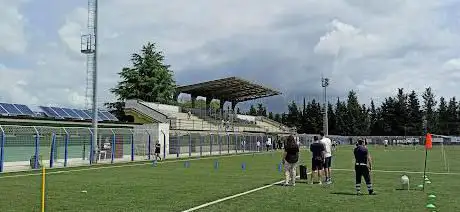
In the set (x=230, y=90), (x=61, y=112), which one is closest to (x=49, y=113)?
(x=61, y=112)

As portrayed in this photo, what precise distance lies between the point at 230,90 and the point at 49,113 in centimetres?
4613

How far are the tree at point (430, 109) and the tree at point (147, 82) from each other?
285 ft

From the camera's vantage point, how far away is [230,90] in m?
87.5

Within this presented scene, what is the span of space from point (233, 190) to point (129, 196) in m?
3.82

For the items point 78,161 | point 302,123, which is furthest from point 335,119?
point 78,161

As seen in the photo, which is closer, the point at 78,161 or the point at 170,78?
the point at 78,161

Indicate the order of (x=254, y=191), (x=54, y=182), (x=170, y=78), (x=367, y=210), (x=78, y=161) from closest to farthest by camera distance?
(x=367, y=210)
(x=254, y=191)
(x=54, y=182)
(x=78, y=161)
(x=170, y=78)

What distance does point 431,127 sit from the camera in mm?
149000

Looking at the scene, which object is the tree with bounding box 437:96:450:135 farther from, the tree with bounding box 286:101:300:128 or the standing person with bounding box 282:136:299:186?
the standing person with bounding box 282:136:299:186

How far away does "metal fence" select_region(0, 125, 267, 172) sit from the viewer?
107ft

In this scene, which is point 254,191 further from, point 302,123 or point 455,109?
point 455,109

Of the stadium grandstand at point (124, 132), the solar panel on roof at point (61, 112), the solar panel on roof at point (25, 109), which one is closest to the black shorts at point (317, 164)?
the stadium grandstand at point (124, 132)

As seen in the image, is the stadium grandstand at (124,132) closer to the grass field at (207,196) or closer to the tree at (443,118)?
the grass field at (207,196)

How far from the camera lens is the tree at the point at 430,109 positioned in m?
149
